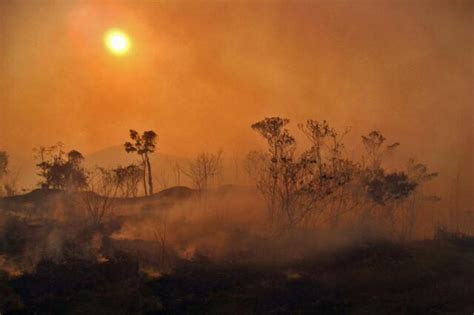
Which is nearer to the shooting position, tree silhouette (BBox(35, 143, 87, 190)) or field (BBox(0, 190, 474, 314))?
field (BBox(0, 190, 474, 314))

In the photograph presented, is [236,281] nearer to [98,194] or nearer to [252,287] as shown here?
[252,287]

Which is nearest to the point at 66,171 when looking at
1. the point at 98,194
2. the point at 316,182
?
the point at 98,194

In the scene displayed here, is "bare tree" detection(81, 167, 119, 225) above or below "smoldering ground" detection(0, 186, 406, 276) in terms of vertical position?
above

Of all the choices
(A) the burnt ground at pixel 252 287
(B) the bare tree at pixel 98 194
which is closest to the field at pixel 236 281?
(A) the burnt ground at pixel 252 287

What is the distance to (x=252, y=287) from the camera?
77.0ft

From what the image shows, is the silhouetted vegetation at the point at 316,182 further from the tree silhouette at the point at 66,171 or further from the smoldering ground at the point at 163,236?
the tree silhouette at the point at 66,171

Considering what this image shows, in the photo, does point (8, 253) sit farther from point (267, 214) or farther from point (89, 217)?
point (267, 214)

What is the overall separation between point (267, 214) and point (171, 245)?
37.1 ft

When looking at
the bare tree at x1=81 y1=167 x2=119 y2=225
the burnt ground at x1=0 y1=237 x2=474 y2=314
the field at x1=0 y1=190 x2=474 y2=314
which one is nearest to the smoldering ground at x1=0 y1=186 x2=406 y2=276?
the field at x1=0 y1=190 x2=474 y2=314

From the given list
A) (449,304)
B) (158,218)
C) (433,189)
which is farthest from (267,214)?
(433,189)

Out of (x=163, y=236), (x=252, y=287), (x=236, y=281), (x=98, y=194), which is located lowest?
(x=252, y=287)

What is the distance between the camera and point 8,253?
2708cm

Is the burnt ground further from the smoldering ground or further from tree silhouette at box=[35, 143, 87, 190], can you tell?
tree silhouette at box=[35, 143, 87, 190]

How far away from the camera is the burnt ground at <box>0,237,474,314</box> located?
2133 cm
